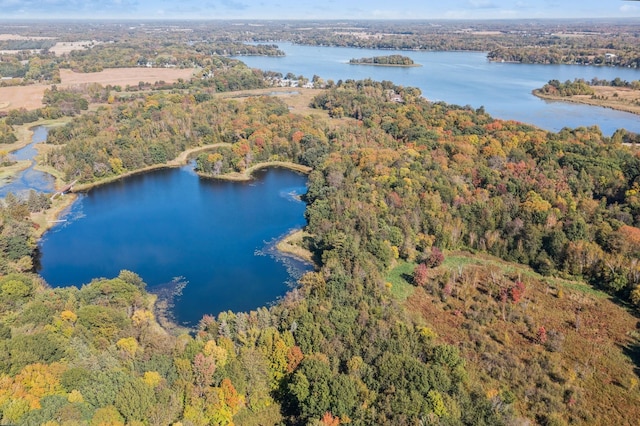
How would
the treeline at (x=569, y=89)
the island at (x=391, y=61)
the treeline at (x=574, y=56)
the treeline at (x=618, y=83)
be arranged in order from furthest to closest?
the island at (x=391, y=61) → the treeline at (x=574, y=56) → the treeline at (x=618, y=83) → the treeline at (x=569, y=89)

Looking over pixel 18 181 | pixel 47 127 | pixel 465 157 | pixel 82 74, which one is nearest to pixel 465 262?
pixel 465 157

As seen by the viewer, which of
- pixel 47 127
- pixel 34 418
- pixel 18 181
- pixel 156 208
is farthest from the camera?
pixel 47 127

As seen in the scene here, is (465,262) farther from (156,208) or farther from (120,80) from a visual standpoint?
(120,80)

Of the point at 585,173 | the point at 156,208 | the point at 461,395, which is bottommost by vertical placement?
the point at 156,208

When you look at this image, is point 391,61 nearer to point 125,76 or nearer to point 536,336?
point 125,76

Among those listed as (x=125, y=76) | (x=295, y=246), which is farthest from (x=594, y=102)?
(x=125, y=76)

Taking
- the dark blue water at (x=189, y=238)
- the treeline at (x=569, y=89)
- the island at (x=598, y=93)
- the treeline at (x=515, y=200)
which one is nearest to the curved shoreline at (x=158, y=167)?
the dark blue water at (x=189, y=238)

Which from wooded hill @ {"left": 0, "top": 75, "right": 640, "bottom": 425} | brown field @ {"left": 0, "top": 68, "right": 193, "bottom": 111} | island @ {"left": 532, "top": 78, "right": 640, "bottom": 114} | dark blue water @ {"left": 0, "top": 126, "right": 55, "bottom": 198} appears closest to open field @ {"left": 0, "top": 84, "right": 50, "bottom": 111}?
brown field @ {"left": 0, "top": 68, "right": 193, "bottom": 111}

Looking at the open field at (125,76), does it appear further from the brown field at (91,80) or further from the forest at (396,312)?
the forest at (396,312)
